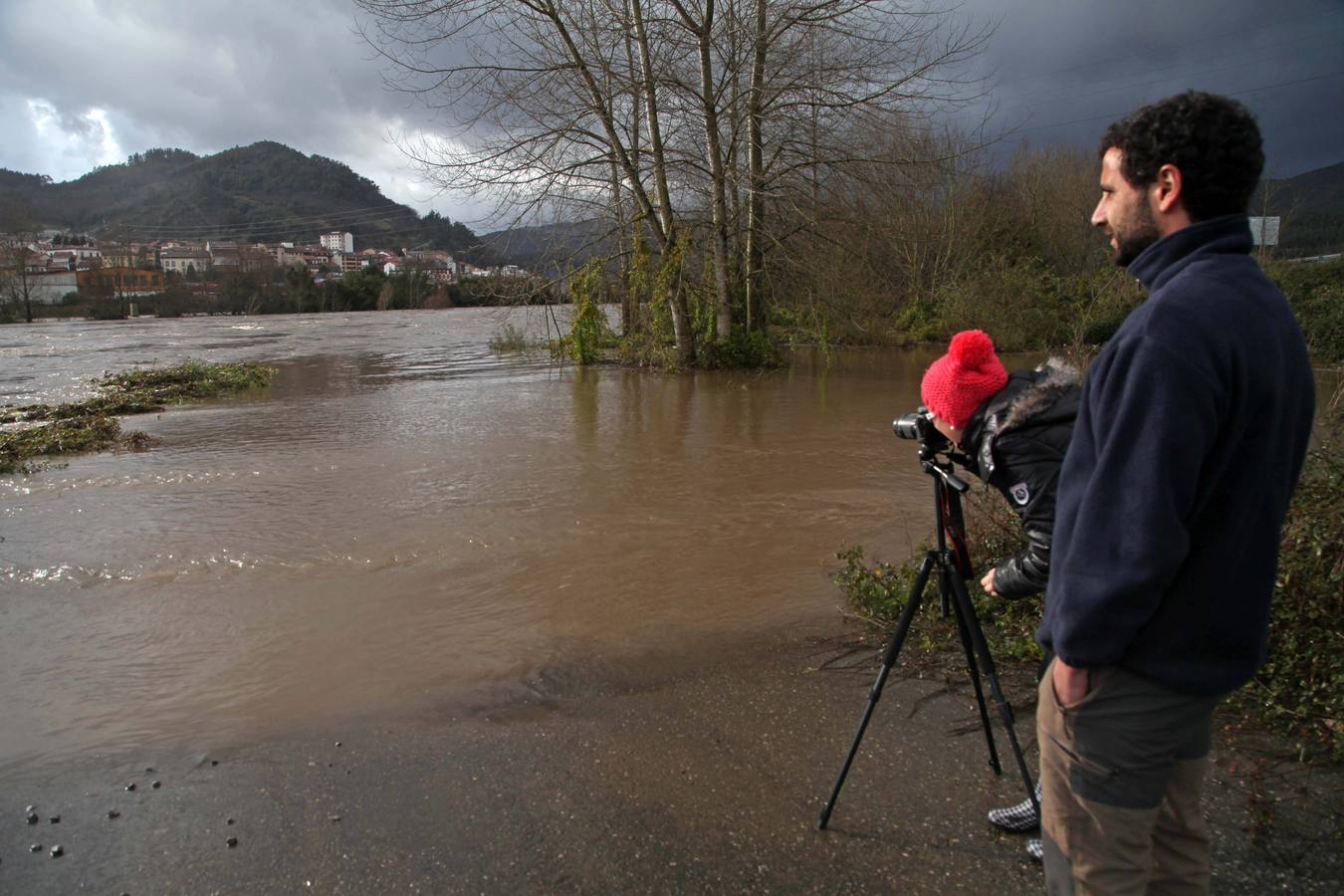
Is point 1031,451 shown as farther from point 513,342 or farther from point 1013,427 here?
point 513,342

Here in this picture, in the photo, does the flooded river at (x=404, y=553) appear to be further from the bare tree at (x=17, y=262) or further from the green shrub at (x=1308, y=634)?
the bare tree at (x=17, y=262)

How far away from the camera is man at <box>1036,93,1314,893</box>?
1603mm

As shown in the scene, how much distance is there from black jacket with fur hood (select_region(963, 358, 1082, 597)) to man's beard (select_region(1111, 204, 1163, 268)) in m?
0.48

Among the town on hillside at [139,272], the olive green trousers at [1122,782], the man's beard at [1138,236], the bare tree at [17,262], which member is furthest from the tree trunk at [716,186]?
the bare tree at [17,262]

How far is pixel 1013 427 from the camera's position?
232cm

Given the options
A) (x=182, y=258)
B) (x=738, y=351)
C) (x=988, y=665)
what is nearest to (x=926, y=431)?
(x=988, y=665)

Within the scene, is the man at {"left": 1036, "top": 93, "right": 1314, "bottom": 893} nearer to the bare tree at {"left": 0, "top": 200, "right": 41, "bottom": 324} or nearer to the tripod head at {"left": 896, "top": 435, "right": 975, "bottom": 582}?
the tripod head at {"left": 896, "top": 435, "right": 975, "bottom": 582}

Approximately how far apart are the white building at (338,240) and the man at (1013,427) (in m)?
170

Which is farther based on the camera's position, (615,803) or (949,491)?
(615,803)

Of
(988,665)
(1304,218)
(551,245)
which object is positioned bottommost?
(988,665)

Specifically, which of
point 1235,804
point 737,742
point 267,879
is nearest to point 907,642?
point 737,742

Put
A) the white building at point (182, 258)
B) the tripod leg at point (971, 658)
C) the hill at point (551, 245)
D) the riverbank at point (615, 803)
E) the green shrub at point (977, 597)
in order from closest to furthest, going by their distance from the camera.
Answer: the riverbank at point (615, 803), the tripod leg at point (971, 658), the green shrub at point (977, 597), the hill at point (551, 245), the white building at point (182, 258)

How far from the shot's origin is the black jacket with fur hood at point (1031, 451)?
7.40 feet

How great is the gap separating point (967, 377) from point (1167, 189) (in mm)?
811
